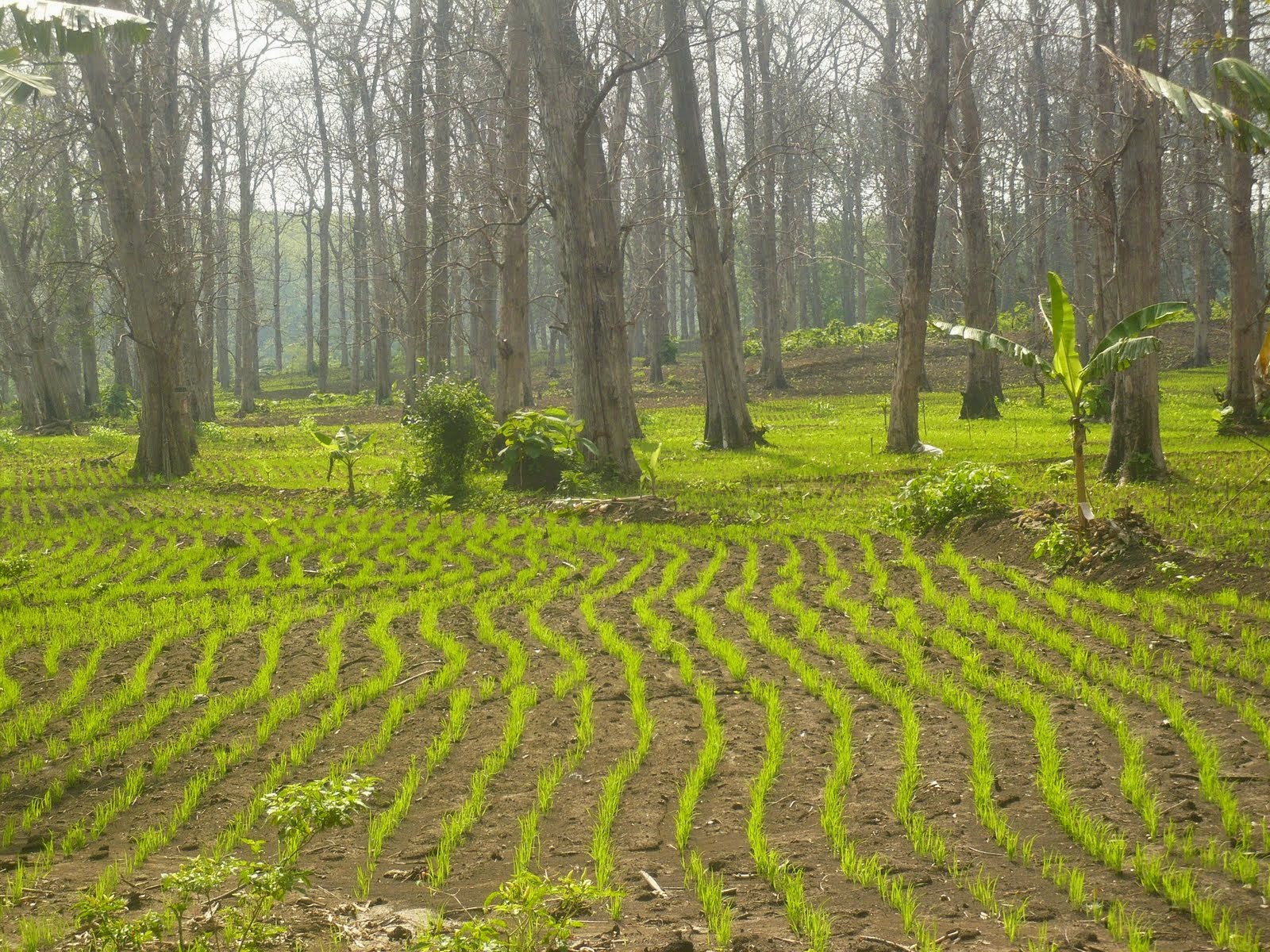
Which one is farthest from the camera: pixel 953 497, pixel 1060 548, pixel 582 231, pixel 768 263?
pixel 768 263

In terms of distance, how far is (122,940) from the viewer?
123 inches

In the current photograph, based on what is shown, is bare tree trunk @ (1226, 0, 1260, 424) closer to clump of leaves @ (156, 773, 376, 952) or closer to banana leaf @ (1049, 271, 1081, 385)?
banana leaf @ (1049, 271, 1081, 385)

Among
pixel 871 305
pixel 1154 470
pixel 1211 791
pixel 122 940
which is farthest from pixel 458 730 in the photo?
pixel 871 305

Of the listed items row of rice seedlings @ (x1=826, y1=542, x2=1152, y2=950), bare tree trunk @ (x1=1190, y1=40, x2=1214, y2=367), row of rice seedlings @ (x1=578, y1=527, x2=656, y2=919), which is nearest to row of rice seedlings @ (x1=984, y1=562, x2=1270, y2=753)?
row of rice seedlings @ (x1=826, y1=542, x2=1152, y2=950)

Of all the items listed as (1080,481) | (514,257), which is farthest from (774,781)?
(514,257)

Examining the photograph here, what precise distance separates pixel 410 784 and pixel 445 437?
32.1 feet

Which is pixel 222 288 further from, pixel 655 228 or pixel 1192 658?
pixel 1192 658

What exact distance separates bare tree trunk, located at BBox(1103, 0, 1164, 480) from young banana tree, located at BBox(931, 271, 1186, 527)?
3137mm

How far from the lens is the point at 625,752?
17.2 feet

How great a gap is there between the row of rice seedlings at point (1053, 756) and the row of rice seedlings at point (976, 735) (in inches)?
5.8

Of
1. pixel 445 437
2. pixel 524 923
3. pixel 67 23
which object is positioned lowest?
pixel 524 923

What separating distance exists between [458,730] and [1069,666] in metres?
3.52

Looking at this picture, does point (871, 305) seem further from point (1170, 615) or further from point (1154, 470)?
point (1170, 615)

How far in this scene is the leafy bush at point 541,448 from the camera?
14.1 metres
